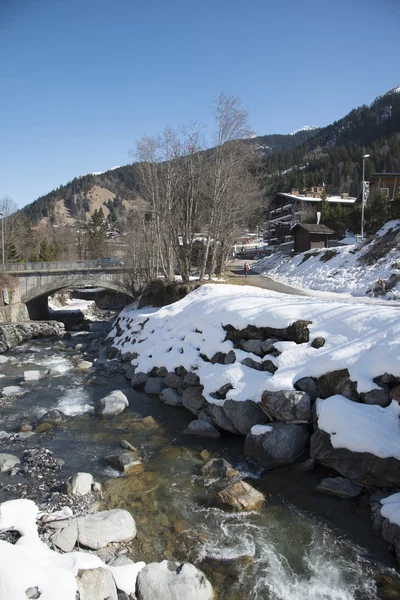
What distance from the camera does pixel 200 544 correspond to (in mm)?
6371

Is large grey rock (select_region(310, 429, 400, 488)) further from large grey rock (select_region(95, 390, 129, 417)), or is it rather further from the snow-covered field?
the snow-covered field

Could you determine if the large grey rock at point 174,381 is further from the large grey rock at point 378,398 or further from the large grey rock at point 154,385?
the large grey rock at point 378,398

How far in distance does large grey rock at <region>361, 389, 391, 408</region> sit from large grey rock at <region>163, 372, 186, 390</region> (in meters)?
6.44

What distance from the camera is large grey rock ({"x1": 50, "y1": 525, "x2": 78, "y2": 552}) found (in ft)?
19.3

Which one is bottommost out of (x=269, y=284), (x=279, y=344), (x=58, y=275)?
(x=279, y=344)

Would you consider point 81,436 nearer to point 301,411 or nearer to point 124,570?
point 124,570

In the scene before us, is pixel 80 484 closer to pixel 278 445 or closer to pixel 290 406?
pixel 278 445

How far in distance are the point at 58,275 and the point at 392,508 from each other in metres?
33.9

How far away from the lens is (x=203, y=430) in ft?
34.8

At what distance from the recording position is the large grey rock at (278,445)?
8875mm

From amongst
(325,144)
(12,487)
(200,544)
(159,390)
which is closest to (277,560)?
(200,544)

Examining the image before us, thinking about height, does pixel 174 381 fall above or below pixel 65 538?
below

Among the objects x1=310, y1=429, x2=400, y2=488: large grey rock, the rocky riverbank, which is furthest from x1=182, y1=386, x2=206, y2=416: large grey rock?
the rocky riverbank

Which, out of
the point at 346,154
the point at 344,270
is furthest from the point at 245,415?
the point at 346,154
